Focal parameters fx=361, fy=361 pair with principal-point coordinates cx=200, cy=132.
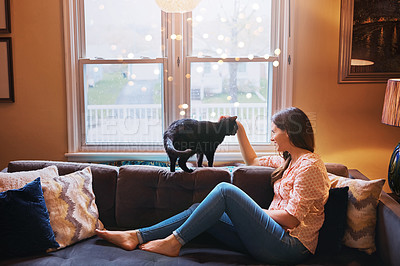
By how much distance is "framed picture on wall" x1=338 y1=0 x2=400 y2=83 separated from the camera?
8.86 ft

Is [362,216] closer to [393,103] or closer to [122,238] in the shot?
[393,103]

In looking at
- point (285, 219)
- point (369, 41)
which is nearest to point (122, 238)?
point (285, 219)

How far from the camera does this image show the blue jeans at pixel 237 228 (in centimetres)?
175

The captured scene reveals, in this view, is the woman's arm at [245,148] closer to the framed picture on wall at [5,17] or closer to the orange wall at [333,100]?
the orange wall at [333,100]

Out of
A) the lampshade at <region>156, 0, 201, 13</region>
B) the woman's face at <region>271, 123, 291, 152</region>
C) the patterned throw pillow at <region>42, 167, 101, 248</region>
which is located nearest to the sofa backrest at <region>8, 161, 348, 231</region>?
the patterned throw pillow at <region>42, 167, 101, 248</region>

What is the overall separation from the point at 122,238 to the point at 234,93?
1.50 m

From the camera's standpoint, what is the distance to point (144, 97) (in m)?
2.97

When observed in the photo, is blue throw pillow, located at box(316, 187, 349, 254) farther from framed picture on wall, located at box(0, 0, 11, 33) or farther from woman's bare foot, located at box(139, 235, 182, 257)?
framed picture on wall, located at box(0, 0, 11, 33)

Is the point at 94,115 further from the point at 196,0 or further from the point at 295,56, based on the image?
the point at 295,56

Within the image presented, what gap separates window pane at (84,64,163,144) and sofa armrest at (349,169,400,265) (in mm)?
1736

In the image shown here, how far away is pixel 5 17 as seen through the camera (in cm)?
286

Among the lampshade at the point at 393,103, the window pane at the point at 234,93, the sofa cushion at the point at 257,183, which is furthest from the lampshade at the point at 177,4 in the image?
the lampshade at the point at 393,103

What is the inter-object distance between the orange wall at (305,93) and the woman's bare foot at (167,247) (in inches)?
58.2

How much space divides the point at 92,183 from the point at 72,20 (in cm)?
141
